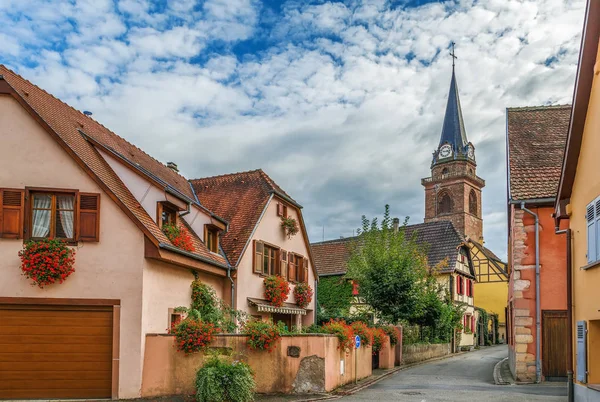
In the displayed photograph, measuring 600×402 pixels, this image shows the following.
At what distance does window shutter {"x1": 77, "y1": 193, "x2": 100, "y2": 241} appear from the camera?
15.5 metres

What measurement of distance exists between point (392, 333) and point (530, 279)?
27.8 ft

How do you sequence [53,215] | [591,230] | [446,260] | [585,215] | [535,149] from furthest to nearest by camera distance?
1. [446,260]
2. [535,149]
3. [53,215]
4. [585,215]
5. [591,230]

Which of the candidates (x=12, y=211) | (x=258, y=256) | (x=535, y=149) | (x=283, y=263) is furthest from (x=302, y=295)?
(x=12, y=211)

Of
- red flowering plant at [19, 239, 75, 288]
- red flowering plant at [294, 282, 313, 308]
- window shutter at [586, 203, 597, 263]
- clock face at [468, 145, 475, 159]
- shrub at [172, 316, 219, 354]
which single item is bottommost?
shrub at [172, 316, 219, 354]

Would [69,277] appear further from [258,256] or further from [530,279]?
[530,279]

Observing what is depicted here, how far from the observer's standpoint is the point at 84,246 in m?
15.5

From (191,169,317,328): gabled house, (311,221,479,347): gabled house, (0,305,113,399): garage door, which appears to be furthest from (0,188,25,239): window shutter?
(311,221,479,347): gabled house

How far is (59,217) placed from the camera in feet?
51.0

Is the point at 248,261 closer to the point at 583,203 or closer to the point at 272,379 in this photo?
the point at 272,379

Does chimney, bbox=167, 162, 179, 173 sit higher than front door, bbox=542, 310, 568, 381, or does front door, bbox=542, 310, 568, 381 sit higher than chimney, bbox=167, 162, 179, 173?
chimney, bbox=167, 162, 179, 173

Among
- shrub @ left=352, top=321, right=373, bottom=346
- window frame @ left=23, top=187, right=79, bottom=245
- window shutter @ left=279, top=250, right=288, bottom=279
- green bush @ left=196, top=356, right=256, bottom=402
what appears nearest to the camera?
green bush @ left=196, top=356, right=256, bottom=402

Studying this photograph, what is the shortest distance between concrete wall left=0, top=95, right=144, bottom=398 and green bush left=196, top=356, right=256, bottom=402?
1902 millimetres

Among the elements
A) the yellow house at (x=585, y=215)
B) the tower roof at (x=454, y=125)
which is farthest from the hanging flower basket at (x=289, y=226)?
the tower roof at (x=454, y=125)

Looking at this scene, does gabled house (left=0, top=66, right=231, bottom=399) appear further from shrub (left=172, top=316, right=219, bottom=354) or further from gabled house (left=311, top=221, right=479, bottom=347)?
gabled house (left=311, top=221, right=479, bottom=347)
